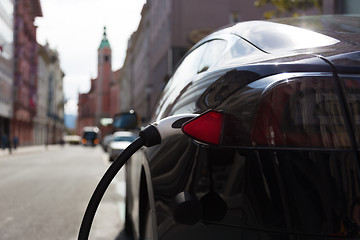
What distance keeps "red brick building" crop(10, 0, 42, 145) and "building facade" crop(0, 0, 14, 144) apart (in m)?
2.19

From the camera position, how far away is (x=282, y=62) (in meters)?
1.77

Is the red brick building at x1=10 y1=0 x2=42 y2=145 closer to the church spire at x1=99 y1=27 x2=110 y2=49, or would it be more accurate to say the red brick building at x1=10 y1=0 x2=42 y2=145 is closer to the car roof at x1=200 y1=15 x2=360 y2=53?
the car roof at x1=200 y1=15 x2=360 y2=53

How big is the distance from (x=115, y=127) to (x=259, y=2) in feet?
32.5

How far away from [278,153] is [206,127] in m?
0.29

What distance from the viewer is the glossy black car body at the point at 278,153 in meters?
1.52

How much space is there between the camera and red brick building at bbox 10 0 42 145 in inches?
2048

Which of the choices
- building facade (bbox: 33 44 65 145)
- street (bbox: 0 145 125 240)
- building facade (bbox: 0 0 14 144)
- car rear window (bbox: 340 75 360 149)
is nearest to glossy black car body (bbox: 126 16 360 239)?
car rear window (bbox: 340 75 360 149)

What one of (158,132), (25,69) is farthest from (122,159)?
(25,69)

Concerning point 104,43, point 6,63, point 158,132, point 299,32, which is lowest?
point 158,132

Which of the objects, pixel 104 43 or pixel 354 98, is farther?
pixel 104 43

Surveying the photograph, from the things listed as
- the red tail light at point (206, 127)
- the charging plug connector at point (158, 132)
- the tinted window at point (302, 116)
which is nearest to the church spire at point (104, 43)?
the charging plug connector at point (158, 132)

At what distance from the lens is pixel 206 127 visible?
5.74 ft

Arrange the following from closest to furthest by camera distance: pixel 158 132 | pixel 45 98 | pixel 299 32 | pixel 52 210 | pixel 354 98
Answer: pixel 354 98 < pixel 158 132 < pixel 299 32 < pixel 52 210 < pixel 45 98

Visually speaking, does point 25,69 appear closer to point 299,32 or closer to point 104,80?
point 299,32
